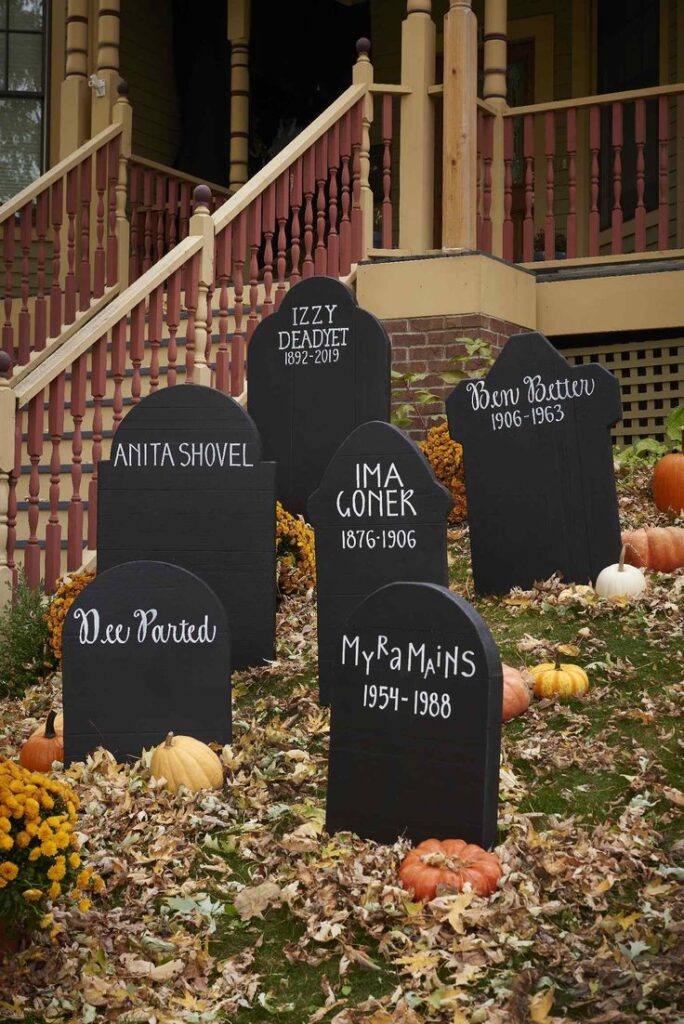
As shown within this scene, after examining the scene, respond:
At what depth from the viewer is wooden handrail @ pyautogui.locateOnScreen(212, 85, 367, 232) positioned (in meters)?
9.50

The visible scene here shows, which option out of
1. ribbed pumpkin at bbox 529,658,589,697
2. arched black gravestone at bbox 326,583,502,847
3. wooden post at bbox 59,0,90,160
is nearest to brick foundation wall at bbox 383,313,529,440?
wooden post at bbox 59,0,90,160

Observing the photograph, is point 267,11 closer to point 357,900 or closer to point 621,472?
point 621,472

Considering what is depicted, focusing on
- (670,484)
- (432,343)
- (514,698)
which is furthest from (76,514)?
(514,698)

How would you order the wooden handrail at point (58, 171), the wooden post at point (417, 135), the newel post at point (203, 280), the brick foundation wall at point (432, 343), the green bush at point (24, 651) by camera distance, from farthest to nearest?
the wooden handrail at point (58, 171), the wooden post at point (417, 135), the brick foundation wall at point (432, 343), the newel post at point (203, 280), the green bush at point (24, 651)

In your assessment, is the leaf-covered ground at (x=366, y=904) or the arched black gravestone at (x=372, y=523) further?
the arched black gravestone at (x=372, y=523)

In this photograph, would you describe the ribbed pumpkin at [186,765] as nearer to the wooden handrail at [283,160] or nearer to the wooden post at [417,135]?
the wooden handrail at [283,160]

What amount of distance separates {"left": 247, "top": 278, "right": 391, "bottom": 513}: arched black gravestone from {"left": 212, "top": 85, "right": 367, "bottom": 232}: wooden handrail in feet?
5.27

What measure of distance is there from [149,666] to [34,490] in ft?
9.70

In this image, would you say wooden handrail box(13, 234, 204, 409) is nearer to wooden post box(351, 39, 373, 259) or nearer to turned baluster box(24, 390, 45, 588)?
turned baluster box(24, 390, 45, 588)

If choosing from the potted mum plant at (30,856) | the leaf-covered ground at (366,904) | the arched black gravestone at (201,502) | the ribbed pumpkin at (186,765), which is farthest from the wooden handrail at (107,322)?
the potted mum plant at (30,856)

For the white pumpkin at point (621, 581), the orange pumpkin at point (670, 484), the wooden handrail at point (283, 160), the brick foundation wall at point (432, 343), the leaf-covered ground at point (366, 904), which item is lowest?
the leaf-covered ground at point (366, 904)

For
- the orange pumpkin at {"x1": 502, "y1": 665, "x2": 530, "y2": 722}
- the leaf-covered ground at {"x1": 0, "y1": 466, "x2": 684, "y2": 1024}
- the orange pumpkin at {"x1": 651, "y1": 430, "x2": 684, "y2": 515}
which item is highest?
the orange pumpkin at {"x1": 651, "y1": 430, "x2": 684, "y2": 515}

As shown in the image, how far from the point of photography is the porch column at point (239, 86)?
12742 millimetres

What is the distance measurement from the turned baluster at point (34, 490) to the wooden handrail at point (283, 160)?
1.95m
